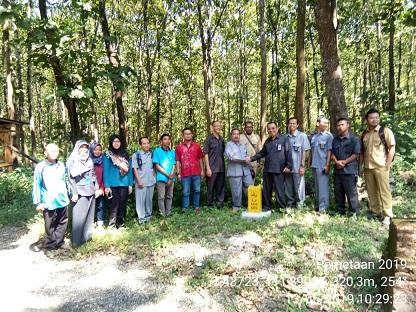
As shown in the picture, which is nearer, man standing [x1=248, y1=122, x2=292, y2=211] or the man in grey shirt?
the man in grey shirt

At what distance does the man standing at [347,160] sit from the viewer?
6.31 m

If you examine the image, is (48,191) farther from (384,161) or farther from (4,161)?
(4,161)

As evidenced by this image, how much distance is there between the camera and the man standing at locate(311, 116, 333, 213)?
6.70m

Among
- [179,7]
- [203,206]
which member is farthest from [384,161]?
[179,7]

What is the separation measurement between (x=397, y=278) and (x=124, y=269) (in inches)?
137

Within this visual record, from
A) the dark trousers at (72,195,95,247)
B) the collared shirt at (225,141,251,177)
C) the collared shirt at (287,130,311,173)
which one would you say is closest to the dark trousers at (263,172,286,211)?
the collared shirt at (287,130,311,173)

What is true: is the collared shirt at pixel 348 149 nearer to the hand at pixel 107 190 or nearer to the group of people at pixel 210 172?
the group of people at pixel 210 172

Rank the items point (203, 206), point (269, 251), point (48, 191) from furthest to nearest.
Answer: point (203, 206) < point (48, 191) < point (269, 251)

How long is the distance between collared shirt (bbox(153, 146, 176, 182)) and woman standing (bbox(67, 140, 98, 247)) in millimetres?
1309

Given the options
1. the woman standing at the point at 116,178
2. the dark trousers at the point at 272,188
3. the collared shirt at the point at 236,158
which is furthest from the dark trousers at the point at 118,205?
the dark trousers at the point at 272,188

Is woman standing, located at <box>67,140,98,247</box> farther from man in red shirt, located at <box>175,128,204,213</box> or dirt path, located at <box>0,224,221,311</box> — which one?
man in red shirt, located at <box>175,128,204,213</box>

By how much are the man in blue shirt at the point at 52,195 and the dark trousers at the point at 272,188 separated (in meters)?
3.71

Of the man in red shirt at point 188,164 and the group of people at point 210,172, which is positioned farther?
the man in red shirt at point 188,164

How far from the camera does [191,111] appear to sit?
83.8ft
